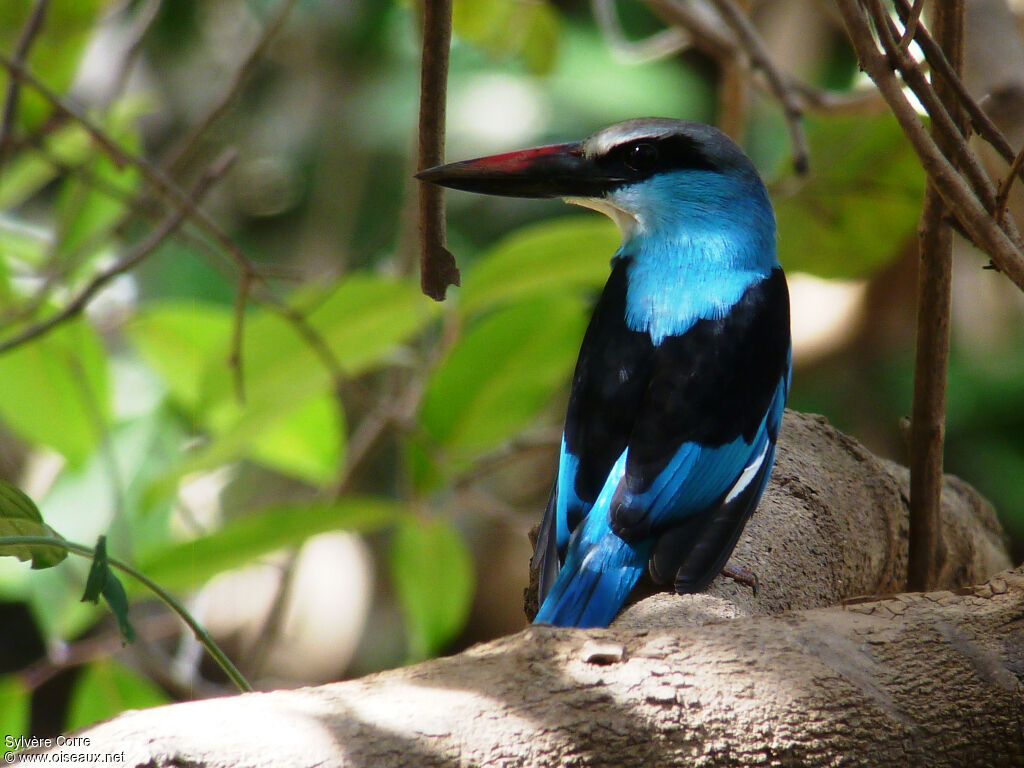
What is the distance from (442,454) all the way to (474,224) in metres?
4.16

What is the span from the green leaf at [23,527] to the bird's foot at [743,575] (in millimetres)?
933

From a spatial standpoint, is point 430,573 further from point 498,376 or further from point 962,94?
point 962,94

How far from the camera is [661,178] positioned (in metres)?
2.09

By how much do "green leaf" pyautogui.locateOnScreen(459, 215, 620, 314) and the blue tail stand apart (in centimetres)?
73

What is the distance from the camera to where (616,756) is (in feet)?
3.41

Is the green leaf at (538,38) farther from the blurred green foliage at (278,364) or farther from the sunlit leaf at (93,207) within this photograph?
the sunlit leaf at (93,207)

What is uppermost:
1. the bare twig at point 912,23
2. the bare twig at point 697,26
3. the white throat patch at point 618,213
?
the bare twig at point 697,26

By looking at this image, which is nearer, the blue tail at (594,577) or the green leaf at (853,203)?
the blue tail at (594,577)

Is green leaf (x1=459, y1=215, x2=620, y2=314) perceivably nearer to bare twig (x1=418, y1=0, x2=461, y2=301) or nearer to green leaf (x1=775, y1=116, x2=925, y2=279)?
green leaf (x1=775, y1=116, x2=925, y2=279)

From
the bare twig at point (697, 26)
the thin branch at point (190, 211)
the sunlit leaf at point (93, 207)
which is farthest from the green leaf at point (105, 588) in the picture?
the bare twig at point (697, 26)

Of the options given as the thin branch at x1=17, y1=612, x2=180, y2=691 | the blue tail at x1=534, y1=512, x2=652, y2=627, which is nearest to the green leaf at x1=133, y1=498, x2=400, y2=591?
the thin branch at x1=17, y1=612, x2=180, y2=691

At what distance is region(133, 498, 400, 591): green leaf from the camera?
2227mm

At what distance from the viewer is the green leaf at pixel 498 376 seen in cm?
249

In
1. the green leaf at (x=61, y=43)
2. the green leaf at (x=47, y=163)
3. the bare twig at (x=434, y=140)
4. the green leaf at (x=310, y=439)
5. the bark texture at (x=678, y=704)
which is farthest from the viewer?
the green leaf at (x=47, y=163)
